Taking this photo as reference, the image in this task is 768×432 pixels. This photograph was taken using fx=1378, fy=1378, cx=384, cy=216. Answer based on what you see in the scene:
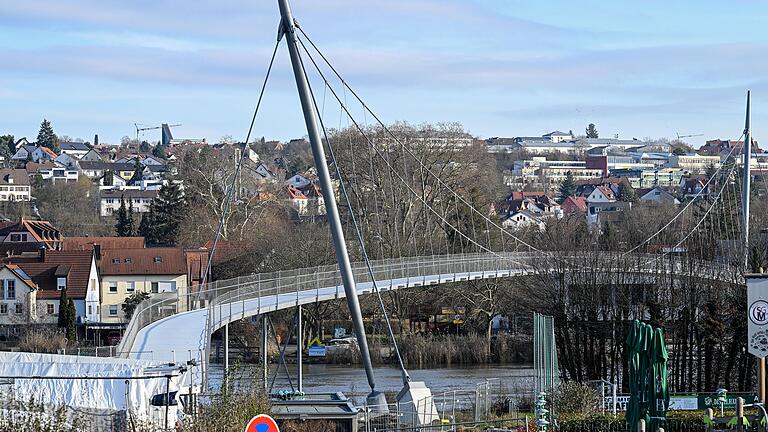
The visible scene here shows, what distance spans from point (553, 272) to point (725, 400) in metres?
15.9

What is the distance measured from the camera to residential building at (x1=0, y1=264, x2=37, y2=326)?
5272 centimetres

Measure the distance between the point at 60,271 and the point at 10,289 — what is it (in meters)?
2.27

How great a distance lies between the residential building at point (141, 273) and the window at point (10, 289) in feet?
18.7

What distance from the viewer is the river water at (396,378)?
3594cm

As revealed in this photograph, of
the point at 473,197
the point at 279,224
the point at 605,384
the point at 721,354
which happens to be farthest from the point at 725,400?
the point at 279,224

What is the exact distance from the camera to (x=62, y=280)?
54688 millimetres

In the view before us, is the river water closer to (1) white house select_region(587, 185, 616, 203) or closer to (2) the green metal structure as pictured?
(2) the green metal structure

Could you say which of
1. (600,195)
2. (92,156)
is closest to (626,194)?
(600,195)

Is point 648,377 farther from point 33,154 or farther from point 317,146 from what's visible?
point 33,154

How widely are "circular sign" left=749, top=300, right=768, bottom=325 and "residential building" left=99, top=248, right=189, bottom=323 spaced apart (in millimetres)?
42578

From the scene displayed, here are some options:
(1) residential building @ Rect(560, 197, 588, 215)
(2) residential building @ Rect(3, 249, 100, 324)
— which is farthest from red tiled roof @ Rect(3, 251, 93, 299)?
(1) residential building @ Rect(560, 197, 588, 215)

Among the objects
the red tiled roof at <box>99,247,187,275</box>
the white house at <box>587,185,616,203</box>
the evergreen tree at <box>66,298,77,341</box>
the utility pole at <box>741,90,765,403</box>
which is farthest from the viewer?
the white house at <box>587,185,616,203</box>

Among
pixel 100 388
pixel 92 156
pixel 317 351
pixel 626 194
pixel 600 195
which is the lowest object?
pixel 317 351

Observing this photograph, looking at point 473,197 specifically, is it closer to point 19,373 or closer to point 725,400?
point 725,400
